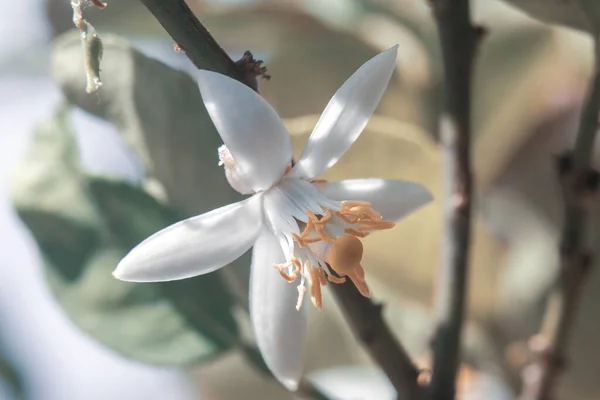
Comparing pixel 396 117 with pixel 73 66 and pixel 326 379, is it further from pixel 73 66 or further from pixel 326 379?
pixel 73 66

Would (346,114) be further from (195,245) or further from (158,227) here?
(158,227)

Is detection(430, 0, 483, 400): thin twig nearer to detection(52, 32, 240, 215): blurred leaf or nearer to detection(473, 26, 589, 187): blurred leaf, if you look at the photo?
detection(52, 32, 240, 215): blurred leaf

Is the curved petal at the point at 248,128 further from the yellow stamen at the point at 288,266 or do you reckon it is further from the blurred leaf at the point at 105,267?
the blurred leaf at the point at 105,267

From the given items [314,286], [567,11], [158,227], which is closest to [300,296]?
[314,286]

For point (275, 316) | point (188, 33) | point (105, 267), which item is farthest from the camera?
point (105, 267)

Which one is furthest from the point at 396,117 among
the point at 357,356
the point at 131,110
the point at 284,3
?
the point at 131,110

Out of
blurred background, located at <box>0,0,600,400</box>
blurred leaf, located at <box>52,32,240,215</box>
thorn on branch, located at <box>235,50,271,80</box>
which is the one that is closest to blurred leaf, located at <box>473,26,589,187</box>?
blurred background, located at <box>0,0,600,400</box>
